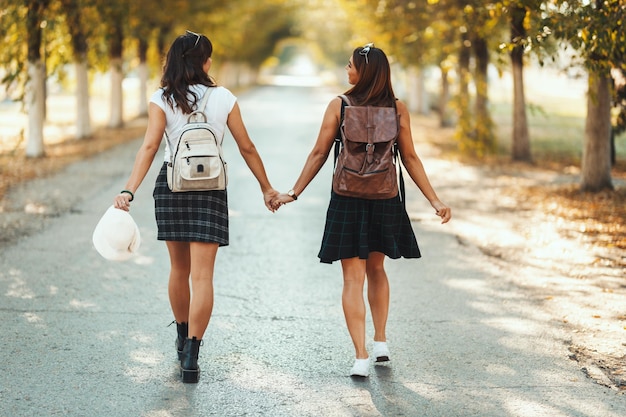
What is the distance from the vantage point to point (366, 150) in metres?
4.93

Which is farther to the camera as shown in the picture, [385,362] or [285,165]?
[285,165]

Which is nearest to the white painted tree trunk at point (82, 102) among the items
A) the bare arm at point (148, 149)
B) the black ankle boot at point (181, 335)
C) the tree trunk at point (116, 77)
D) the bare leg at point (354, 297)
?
the tree trunk at point (116, 77)

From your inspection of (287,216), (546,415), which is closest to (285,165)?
(287,216)

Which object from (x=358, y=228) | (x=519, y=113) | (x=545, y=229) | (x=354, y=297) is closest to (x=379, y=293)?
(x=354, y=297)

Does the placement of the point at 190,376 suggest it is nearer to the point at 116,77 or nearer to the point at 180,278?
the point at 180,278

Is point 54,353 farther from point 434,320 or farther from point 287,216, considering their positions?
point 287,216

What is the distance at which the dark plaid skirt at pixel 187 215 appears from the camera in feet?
16.2

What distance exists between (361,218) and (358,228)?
58 millimetres

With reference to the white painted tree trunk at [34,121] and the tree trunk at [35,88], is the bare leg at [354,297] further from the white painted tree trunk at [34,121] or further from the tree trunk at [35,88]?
the white painted tree trunk at [34,121]

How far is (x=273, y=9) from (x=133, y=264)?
2437 inches

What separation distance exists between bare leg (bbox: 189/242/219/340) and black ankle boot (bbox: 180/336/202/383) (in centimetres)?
5

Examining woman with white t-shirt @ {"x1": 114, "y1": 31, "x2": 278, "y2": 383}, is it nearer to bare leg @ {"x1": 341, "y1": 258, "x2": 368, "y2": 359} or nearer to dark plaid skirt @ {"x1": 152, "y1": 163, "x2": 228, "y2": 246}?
dark plaid skirt @ {"x1": 152, "y1": 163, "x2": 228, "y2": 246}

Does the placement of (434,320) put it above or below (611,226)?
below

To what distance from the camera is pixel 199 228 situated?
4934 mm
